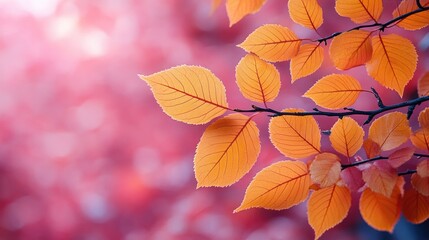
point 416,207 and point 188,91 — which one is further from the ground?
point 188,91

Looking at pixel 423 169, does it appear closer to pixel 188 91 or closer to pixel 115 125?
pixel 188 91

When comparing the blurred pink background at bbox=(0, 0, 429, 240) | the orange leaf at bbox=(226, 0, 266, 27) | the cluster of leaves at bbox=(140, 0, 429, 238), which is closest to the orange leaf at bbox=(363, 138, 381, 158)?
the cluster of leaves at bbox=(140, 0, 429, 238)

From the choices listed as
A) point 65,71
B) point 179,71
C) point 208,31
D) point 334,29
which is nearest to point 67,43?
point 65,71

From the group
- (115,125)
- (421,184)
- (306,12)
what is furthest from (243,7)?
(115,125)

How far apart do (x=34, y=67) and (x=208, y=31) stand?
0.32 m

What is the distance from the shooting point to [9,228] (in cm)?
81

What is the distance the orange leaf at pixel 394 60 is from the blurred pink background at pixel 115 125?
0.50 m

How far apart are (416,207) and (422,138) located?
6cm

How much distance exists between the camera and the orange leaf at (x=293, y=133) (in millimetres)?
268

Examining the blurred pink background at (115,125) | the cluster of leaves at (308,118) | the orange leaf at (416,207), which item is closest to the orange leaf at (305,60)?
the cluster of leaves at (308,118)

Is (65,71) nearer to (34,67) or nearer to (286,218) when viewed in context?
(34,67)

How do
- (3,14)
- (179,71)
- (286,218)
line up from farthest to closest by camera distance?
(3,14)
(286,218)
(179,71)

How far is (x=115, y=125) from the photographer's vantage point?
2.82ft

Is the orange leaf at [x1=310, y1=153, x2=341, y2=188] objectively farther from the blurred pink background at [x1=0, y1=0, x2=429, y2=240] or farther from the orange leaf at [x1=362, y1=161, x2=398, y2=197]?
the blurred pink background at [x1=0, y1=0, x2=429, y2=240]
